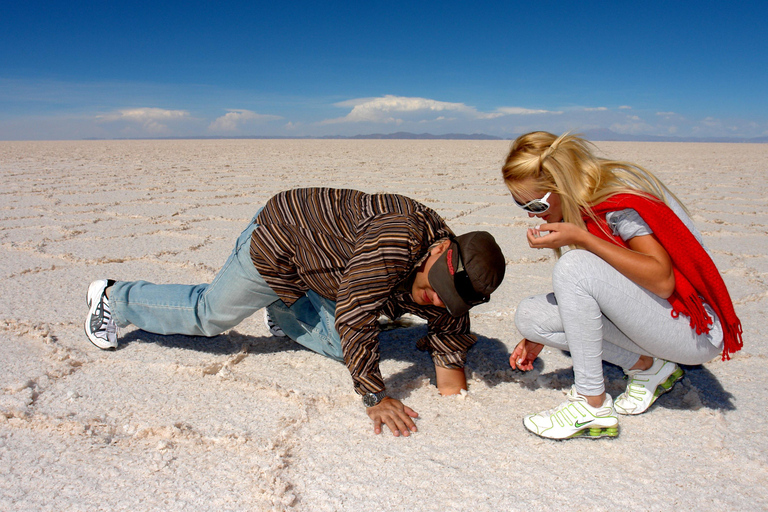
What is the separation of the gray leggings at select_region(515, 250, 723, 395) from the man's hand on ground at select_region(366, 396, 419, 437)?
0.48 metres

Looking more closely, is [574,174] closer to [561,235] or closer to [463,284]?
[561,235]

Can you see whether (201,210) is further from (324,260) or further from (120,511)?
(120,511)

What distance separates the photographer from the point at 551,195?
1.40 metres

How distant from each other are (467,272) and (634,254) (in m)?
0.41

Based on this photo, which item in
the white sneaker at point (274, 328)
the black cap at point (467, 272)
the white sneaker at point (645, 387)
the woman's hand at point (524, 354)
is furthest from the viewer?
the white sneaker at point (274, 328)

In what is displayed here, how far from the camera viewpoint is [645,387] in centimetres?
156

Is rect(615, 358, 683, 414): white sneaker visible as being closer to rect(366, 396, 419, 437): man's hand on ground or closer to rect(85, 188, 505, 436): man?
rect(85, 188, 505, 436): man

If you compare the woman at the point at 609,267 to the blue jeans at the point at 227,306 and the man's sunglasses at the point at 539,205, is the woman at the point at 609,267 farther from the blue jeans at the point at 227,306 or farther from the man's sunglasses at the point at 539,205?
the blue jeans at the point at 227,306

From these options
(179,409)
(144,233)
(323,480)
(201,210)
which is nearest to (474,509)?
(323,480)

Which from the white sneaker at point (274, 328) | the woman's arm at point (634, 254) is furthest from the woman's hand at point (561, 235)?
the white sneaker at point (274, 328)

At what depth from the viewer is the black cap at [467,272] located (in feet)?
4.25

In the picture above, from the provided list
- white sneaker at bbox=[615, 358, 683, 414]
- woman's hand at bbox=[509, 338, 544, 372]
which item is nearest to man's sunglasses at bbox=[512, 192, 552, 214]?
woman's hand at bbox=[509, 338, 544, 372]

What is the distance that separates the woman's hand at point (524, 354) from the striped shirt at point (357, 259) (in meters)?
0.15

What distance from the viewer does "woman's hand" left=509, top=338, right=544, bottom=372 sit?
1680 mm
